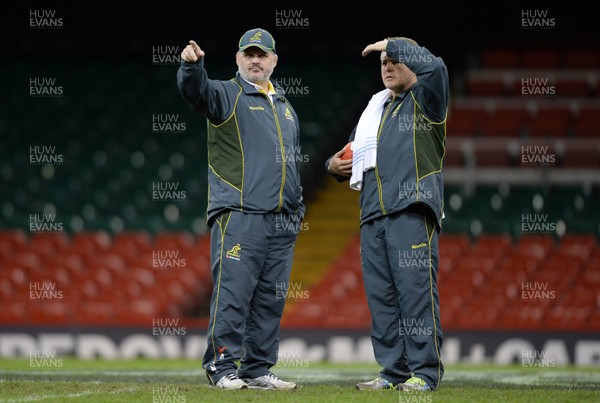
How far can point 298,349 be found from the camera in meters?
11.0

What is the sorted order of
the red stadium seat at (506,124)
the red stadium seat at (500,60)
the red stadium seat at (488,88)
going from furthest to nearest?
the red stadium seat at (500,60) < the red stadium seat at (488,88) < the red stadium seat at (506,124)

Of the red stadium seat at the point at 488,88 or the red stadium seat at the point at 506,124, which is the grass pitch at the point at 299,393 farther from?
the red stadium seat at the point at 488,88

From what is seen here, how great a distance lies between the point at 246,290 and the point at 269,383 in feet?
1.80

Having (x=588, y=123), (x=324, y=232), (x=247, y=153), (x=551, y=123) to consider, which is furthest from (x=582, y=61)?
(x=247, y=153)

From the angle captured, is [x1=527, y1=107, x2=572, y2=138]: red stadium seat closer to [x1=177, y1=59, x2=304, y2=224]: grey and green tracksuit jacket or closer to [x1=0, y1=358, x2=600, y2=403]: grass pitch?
[x1=0, y1=358, x2=600, y2=403]: grass pitch

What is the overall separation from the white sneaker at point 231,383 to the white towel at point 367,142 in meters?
1.30

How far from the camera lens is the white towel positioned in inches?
225

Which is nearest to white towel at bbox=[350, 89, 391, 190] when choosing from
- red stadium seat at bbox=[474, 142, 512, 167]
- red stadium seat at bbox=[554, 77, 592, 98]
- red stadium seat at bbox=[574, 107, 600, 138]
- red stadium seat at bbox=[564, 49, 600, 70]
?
red stadium seat at bbox=[474, 142, 512, 167]

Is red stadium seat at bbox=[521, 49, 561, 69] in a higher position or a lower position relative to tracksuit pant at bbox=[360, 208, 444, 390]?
higher

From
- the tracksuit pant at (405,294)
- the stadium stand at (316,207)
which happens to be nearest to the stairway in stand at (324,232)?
the stadium stand at (316,207)

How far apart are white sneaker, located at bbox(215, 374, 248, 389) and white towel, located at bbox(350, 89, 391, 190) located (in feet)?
4.25

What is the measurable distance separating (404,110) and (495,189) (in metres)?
9.63

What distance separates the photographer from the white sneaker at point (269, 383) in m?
5.62

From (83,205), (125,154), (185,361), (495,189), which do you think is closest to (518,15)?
(495,189)
